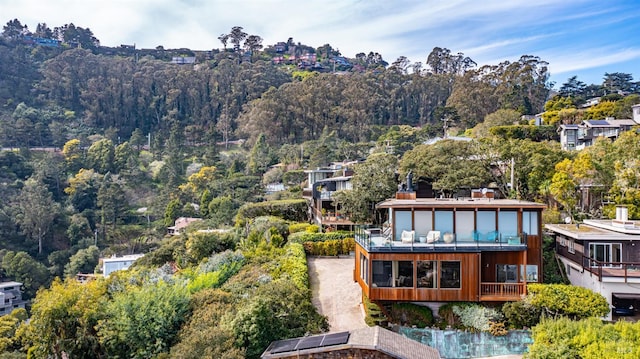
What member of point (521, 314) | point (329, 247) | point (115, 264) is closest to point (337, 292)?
point (329, 247)

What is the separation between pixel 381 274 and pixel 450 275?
232cm

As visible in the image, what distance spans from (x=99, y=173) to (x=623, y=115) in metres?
64.5

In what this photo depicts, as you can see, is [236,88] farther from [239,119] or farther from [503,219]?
[503,219]

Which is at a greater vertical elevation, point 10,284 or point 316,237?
point 316,237

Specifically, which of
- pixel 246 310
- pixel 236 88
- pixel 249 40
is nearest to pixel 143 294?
pixel 246 310

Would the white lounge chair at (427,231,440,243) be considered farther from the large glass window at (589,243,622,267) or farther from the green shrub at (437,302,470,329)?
the large glass window at (589,243,622,267)

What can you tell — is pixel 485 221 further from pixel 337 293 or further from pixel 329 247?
pixel 329 247

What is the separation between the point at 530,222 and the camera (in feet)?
55.1

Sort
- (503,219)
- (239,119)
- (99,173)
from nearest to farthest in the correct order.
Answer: (503,219)
(99,173)
(239,119)

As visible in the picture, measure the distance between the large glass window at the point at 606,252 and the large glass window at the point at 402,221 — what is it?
6.60 meters

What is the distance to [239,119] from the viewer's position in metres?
80.3

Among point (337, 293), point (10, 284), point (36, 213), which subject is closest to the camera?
point (337, 293)

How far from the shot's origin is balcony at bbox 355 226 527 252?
15922 millimetres

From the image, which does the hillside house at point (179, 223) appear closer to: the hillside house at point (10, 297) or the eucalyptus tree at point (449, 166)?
the hillside house at point (10, 297)
